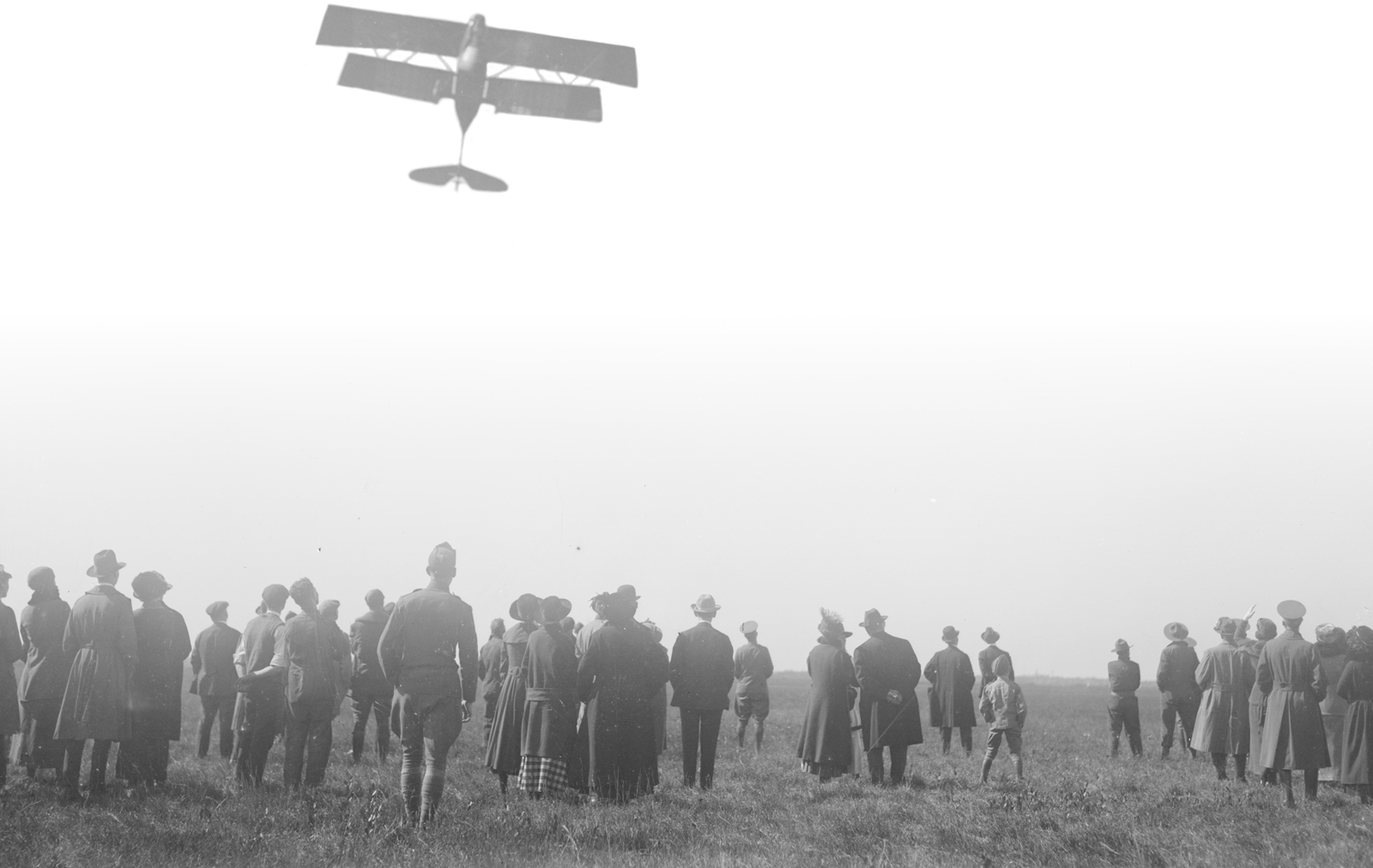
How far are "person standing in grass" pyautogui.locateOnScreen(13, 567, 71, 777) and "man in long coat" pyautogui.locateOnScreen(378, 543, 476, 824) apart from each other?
178 inches

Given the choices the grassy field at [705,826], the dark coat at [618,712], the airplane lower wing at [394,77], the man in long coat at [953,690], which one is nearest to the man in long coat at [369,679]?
the grassy field at [705,826]

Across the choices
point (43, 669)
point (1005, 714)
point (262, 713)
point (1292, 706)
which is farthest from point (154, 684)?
point (1292, 706)

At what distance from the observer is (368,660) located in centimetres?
1359

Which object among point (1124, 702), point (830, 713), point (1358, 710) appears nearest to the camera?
point (1358, 710)

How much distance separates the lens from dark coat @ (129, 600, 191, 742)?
10984 millimetres

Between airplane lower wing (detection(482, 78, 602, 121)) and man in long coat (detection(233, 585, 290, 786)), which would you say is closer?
man in long coat (detection(233, 585, 290, 786))

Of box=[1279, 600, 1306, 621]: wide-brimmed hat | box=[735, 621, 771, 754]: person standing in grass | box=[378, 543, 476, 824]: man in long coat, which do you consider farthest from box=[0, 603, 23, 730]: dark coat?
box=[1279, 600, 1306, 621]: wide-brimmed hat

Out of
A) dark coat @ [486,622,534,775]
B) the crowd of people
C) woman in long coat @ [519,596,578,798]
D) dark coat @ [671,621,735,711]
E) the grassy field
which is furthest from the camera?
dark coat @ [671,621,735,711]

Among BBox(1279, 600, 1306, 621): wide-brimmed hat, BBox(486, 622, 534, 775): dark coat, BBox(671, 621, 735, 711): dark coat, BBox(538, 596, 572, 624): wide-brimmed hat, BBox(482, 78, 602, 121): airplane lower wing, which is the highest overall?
BBox(482, 78, 602, 121): airplane lower wing

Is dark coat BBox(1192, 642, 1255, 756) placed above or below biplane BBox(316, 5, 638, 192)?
below

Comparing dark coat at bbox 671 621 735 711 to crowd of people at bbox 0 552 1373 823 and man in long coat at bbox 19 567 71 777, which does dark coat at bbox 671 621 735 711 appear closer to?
crowd of people at bbox 0 552 1373 823

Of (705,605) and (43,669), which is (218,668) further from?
(705,605)

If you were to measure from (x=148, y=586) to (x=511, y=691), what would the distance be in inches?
168

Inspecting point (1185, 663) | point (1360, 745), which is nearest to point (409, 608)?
point (1360, 745)
